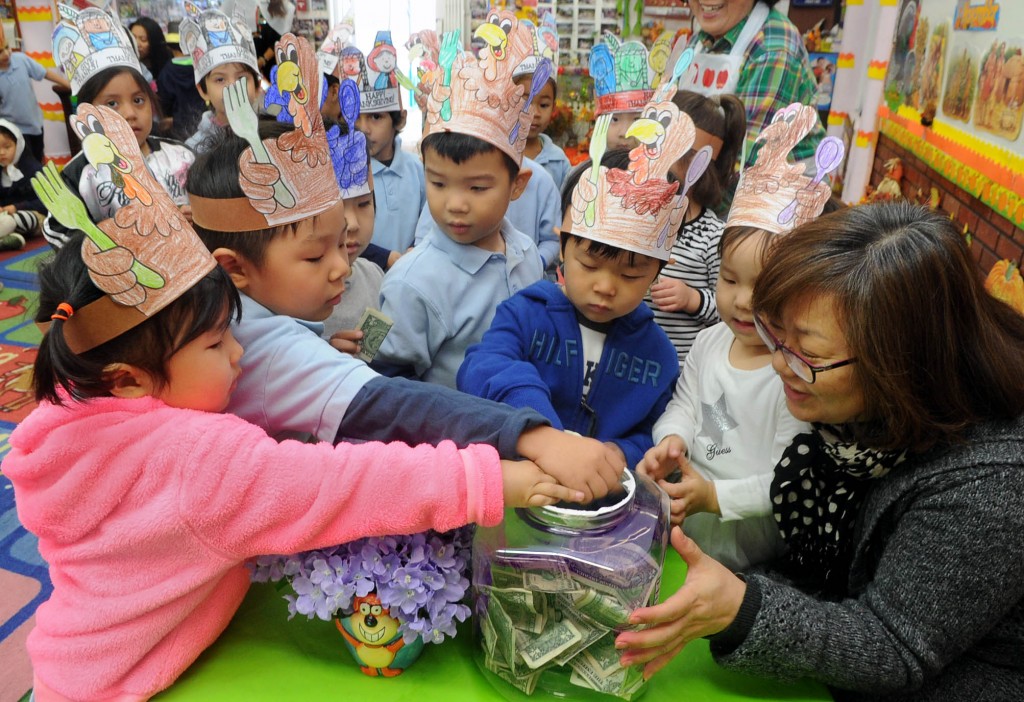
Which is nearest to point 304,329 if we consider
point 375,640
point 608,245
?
point 375,640

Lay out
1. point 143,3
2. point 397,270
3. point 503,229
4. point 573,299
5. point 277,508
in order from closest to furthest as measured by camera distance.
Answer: point 277,508 → point 573,299 → point 397,270 → point 503,229 → point 143,3

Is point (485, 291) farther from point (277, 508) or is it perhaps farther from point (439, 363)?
point (277, 508)

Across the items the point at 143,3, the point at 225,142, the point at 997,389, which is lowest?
the point at 997,389

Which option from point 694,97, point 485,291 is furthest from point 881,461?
point 694,97

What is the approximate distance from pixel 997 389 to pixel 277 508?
35.5 inches

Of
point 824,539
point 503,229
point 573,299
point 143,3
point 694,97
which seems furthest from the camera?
point 143,3

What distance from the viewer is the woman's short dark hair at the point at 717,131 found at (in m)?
1.99

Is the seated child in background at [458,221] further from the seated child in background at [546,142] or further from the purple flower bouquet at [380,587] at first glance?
the seated child in background at [546,142]

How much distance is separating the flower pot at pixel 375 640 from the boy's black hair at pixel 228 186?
21.6 inches

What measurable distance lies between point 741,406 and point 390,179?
5.43 ft

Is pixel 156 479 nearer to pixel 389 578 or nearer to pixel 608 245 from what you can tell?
pixel 389 578

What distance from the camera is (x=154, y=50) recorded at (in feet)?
17.8

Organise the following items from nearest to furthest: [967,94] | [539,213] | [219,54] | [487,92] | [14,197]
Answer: [487,92] → [219,54] → [539,213] → [967,94] → [14,197]

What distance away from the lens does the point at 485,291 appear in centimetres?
164
